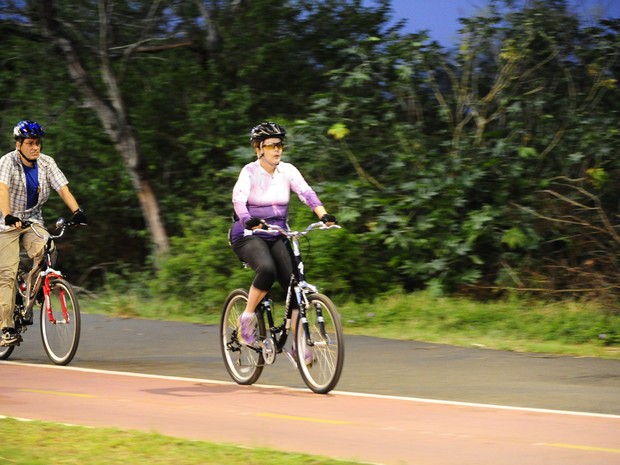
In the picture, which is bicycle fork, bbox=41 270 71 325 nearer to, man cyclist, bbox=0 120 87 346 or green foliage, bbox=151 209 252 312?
man cyclist, bbox=0 120 87 346

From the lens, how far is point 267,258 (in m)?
8.95

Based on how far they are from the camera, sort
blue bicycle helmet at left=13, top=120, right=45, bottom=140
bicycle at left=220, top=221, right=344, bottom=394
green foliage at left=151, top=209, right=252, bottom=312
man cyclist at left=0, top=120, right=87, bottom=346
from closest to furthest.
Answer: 1. bicycle at left=220, top=221, right=344, bottom=394
2. blue bicycle helmet at left=13, top=120, right=45, bottom=140
3. man cyclist at left=0, top=120, right=87, bottom=346
4. green foliage at left=151, top=209, right=252, bottom=312

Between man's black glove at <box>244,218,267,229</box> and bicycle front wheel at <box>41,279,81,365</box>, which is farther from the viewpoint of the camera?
bicycle front wheel at <box>41,279,81,365</box>

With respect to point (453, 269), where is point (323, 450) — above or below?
below

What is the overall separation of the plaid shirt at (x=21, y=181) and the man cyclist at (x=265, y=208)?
2.35m

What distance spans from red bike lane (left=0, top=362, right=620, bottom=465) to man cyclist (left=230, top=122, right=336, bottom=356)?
2.94ft

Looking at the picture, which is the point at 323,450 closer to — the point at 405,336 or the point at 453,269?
the point at 405,336

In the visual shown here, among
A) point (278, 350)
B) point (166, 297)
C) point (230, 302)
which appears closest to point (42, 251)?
point (230, 302)

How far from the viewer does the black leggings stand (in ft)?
29.3

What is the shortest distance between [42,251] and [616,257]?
21.4 ft

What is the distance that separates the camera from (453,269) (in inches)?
576

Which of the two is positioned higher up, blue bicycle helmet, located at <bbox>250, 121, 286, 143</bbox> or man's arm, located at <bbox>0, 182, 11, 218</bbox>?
blue bicycle helmet, located at <bbox>250, 121, 286, 143</bbox>

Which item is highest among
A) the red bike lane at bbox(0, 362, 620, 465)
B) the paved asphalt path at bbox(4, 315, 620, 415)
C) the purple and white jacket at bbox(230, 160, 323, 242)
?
the purple and white jacket at bbox(230, 160, 323, 242)

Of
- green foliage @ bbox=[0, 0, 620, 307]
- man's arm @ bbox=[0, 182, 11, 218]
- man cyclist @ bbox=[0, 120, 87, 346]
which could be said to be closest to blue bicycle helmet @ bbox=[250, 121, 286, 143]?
man cyclist @ bbox=[0, 120, 87, 346]
